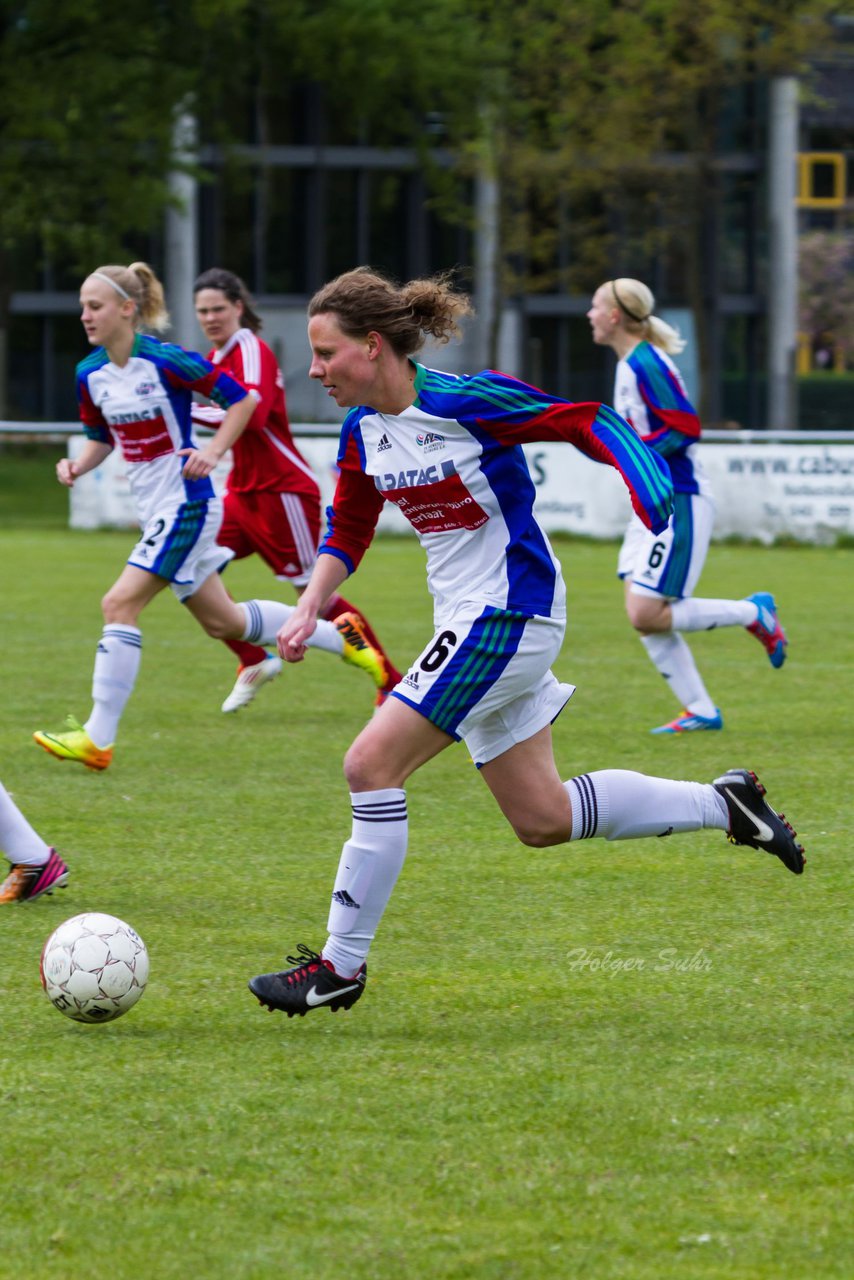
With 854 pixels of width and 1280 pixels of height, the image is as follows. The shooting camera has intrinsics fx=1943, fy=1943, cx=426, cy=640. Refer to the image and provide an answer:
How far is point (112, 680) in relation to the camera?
799 centimetres

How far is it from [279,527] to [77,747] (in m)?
2.25

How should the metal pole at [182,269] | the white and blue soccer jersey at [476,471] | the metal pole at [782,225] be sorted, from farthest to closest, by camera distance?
the metal pole at [782,225], the metal pole at [182,269], the white and blue soccer jersey at [476,471]

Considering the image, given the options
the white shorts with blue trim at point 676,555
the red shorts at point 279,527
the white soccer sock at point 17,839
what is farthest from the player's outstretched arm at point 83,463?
the white soccer sock at point 17,839

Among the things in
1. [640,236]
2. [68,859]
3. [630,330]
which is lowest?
[68,859]

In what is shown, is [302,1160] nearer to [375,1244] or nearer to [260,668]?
[375,1244]

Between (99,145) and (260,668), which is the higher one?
(99,145)

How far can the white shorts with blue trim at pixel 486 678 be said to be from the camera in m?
4.55

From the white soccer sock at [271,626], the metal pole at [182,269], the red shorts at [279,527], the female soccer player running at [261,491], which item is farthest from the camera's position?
the metal pole at [182,269]

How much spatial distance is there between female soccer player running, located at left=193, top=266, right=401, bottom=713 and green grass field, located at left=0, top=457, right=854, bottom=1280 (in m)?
1.17

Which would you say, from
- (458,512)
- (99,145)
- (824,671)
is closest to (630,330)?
(824,671)

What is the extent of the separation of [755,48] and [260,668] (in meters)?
26.2

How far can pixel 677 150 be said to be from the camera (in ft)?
132

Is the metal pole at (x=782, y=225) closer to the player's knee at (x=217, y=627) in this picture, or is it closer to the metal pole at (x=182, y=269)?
the metal pole at (x=182, y=269)

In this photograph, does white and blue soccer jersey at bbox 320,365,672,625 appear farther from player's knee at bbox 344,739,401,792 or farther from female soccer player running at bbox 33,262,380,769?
female soccer player running at bbox 33,262,380,769
